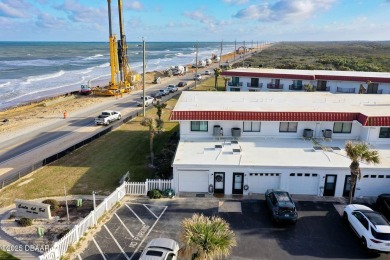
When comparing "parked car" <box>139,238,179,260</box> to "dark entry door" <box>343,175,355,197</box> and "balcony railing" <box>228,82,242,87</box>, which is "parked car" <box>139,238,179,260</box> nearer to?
"dark entry door" <box>343,175,355,197</box>

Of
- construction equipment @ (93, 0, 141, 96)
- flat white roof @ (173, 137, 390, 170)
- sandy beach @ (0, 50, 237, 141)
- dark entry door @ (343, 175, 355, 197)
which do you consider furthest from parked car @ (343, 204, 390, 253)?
construction equipment @ (93, 0, 141, 96)

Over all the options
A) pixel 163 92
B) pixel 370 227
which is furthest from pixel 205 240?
pixel 163 92

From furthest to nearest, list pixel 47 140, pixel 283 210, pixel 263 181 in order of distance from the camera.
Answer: pixel 47 140 → pixel 263 181 → pixel 283 210

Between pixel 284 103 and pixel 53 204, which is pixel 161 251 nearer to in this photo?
pixel 53 204

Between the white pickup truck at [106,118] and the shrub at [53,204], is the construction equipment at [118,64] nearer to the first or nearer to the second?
the white pickup truck at [106,118]

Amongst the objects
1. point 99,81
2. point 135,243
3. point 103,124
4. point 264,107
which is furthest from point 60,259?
point 99,81

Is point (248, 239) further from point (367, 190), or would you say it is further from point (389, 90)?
point (389, 90)
